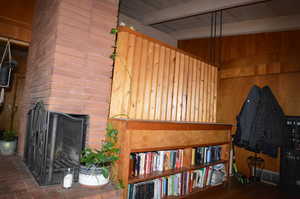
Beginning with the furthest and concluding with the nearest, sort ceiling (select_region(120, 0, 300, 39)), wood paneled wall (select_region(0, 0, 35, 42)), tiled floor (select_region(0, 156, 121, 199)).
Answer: ceiling (select_region(120, 0, 300, 39)) → wood paneled wall (select_region(0, 0, 35, 42)) → tiled floor (select_region(0, 156, 121, 199))

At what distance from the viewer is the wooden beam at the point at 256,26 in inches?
140

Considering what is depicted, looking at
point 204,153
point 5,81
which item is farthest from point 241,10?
point 5,81

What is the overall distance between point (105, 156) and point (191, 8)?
2991 millimetres

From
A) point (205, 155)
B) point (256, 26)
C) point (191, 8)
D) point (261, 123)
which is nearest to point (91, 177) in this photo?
point (205, 155)

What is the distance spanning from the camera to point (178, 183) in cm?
273

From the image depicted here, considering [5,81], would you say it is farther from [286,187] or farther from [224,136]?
[286,187]

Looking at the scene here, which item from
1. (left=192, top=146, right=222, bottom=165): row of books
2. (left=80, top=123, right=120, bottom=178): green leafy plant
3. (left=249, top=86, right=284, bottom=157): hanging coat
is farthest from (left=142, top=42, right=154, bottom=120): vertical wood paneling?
(left=249, top=86, right=284, bottom=157): hanging coat

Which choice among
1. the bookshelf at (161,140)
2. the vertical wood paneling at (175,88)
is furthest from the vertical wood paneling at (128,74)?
the vertical wood paneling at (175,88)

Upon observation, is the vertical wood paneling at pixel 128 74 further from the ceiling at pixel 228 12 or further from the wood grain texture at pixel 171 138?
the ceiling at pixel 228 12

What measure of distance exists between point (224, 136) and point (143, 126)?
1930 millimetres

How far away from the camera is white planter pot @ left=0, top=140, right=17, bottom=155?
112 inches

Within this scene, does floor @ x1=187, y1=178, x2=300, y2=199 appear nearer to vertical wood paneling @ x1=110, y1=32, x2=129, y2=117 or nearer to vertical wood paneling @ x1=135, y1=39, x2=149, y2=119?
vertical wood paneling @ x1=135, y1=39, x2=149, y2=119

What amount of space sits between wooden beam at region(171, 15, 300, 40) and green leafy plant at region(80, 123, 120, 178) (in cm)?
346

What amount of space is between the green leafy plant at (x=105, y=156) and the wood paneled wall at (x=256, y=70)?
3083mm
